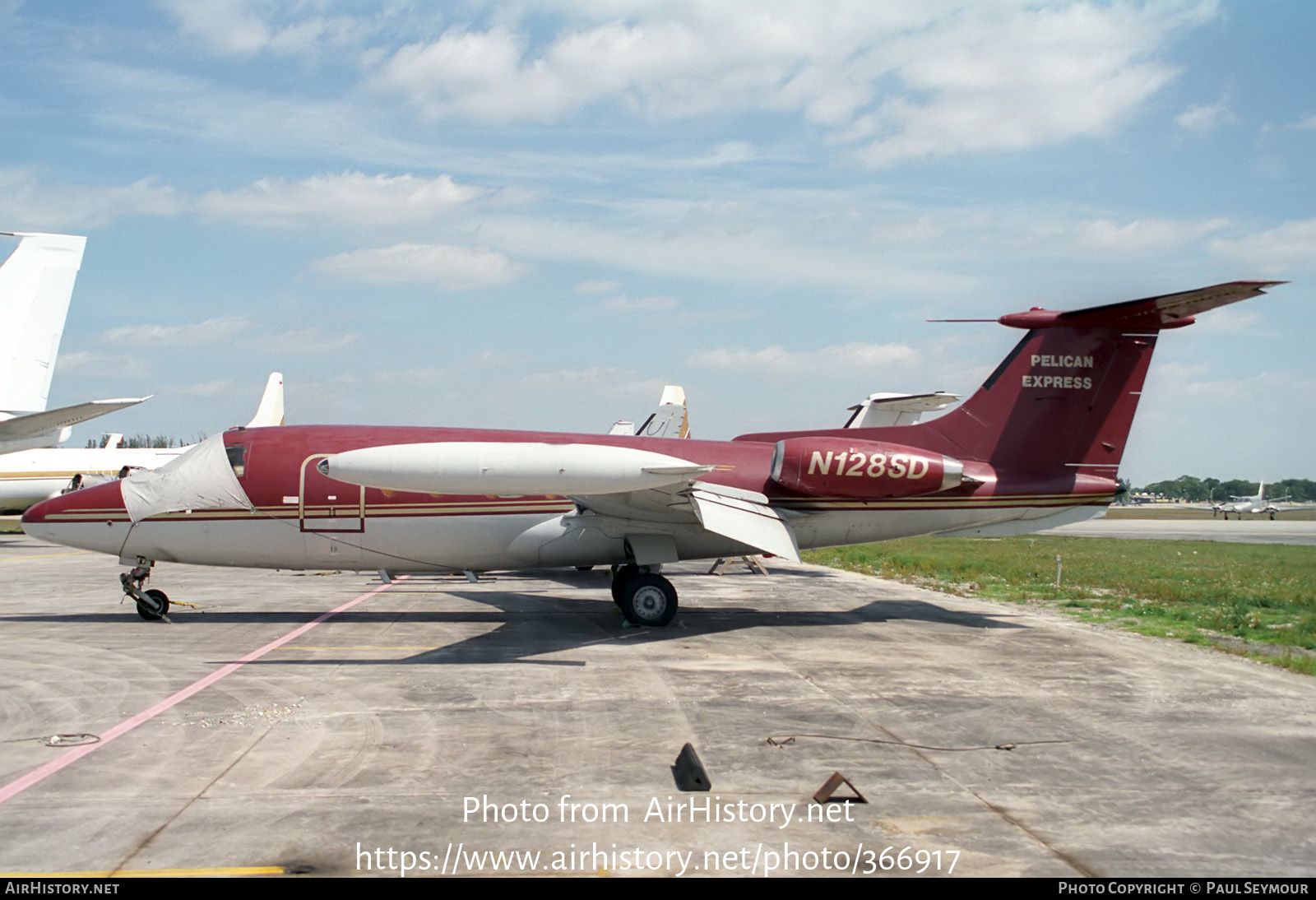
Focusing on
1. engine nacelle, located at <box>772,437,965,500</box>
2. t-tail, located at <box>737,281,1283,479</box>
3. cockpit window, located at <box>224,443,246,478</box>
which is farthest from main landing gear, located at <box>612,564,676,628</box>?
cockpit window, located at <box>224,443,246,478</box>

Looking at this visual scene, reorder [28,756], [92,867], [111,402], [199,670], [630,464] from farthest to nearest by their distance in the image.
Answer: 1. [111,402]
2. [630,464]
3. [199,670]
4. [28,756]
5. [92,867]

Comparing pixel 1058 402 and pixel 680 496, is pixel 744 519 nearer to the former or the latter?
pixel 680 496

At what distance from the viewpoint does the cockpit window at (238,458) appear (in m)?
14.9

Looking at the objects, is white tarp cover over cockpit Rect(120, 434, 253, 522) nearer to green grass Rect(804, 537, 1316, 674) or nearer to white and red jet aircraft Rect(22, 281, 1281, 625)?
white and red jet aircraft Rect(22, 281, 1281, 625)

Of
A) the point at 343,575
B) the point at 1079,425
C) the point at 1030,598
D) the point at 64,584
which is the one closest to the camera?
the point at 1079,425

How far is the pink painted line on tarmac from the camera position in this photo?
6.78 m

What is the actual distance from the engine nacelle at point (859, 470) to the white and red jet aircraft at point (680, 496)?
0.03 meters

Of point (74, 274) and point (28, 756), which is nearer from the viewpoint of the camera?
point (28, 756)

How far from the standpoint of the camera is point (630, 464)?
40.0ft

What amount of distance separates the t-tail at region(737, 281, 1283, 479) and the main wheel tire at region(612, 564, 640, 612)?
4226 millimetres

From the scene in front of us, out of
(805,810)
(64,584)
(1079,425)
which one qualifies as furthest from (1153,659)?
(64,584)

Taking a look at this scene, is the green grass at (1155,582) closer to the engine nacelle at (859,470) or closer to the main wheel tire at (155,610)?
the engine nacelle at (859,470)

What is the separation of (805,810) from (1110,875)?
6.17 feet

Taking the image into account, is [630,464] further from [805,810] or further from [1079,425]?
[1079,425]
